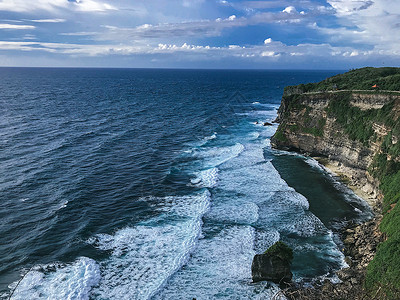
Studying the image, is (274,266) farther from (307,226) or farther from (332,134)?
(332,134)

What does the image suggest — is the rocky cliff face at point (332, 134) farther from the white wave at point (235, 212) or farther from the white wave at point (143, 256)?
the white wave at point (143, 256)

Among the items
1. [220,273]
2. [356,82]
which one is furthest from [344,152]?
[220,273]

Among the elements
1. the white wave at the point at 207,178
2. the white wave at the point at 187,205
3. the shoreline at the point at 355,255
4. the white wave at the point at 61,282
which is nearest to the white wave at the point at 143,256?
the white wave at the point at 61,282

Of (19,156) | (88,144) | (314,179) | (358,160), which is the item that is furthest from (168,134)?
(358,160)

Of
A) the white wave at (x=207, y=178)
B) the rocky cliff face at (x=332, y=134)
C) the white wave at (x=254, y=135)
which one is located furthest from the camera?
the white wave at (x=254, y=135)

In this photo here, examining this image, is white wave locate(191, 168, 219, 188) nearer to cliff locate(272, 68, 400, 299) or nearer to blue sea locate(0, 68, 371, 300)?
blue sea locate(0, 68, 371, 300)
